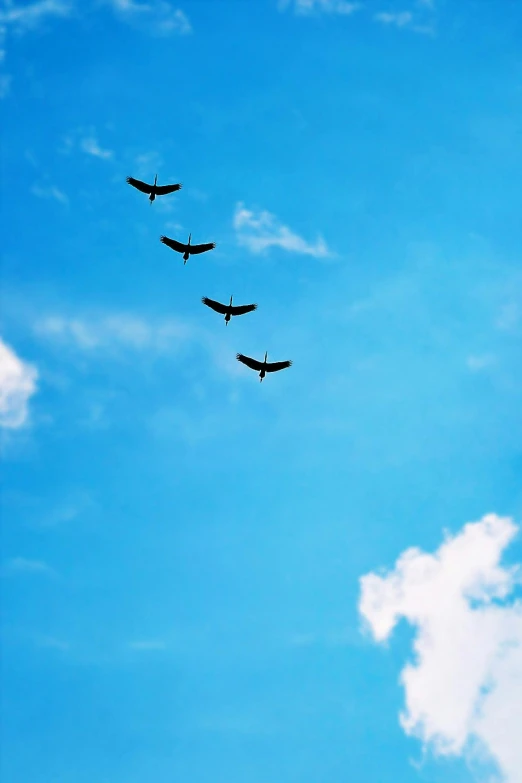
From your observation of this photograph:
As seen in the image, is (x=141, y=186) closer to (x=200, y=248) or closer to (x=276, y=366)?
(x=200, y=248)

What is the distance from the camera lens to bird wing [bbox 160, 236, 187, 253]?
103 m

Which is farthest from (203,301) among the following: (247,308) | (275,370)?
(275,370)

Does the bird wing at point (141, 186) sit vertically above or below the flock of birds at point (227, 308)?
above

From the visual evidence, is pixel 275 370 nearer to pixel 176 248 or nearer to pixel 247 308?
pixel 247 308

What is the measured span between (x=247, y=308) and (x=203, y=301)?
5.28m

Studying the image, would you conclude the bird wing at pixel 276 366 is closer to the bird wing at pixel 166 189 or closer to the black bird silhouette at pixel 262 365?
the black bird silhouette at pixel 262 365

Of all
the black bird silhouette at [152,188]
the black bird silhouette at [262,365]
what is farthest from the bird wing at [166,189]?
the black bird silhouette at [262,365]

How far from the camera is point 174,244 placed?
10338 cm

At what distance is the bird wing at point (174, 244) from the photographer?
10306cm

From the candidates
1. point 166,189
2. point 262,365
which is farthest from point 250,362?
point 166,189

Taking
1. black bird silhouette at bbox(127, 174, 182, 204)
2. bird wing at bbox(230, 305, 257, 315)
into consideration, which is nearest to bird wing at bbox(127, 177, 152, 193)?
black bird silhouette at bbox(127, 174, 182, 204)

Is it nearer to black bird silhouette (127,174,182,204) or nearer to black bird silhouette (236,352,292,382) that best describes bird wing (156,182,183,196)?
black bird silhouette (127,174,182,204)

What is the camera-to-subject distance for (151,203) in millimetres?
106188

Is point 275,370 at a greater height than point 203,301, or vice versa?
point 203,301
